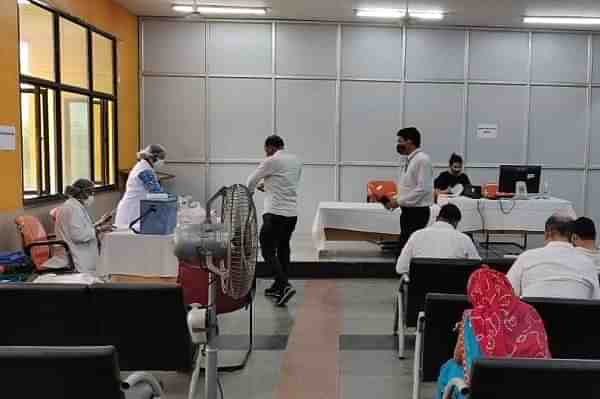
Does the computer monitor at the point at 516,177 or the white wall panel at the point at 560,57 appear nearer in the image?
the computer monitor at the point at 516,177

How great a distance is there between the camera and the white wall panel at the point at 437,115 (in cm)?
859

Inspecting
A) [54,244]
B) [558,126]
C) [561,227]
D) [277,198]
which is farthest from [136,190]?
[558,126]

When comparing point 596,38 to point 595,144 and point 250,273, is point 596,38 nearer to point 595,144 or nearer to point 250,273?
point 595,144

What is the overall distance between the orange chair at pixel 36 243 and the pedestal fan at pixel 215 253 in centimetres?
322

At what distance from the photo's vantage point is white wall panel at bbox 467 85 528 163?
8641mm

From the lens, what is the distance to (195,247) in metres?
1.75

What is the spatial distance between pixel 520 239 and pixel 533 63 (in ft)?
8.65

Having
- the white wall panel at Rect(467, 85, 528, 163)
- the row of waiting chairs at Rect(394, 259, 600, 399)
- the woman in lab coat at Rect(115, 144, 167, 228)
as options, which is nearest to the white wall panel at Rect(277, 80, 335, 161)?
the white wall panel at Rect(467, 85, 528, 163)

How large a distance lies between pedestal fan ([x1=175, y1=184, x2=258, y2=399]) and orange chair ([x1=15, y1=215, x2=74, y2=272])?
3221 mm

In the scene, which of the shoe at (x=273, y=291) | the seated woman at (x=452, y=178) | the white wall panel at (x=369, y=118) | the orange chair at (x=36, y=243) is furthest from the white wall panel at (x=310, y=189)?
the orange chair at (x=36, y=243)

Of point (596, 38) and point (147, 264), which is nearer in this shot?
point (147, 264)

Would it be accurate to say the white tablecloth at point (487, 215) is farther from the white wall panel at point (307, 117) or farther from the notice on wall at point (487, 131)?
the notice on wall at point (487, 131)

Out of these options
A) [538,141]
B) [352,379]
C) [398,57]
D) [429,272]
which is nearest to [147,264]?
[352,379]

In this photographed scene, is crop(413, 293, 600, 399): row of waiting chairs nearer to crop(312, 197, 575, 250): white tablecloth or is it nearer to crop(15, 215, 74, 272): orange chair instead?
crop(15, 215, 74, 272): orange chair
